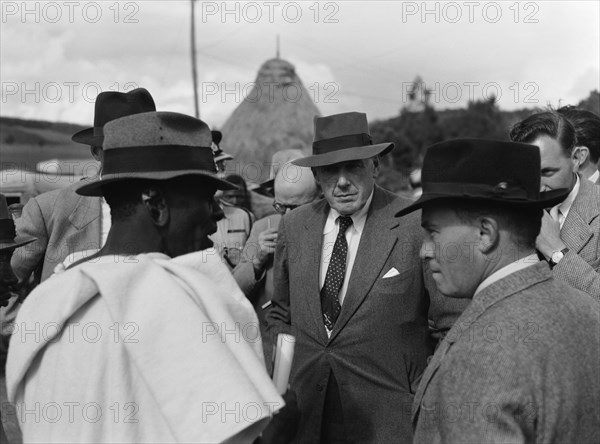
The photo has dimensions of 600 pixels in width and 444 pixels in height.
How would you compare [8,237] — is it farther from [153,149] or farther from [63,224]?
[153,149]

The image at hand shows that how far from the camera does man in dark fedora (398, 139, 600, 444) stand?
196 cm

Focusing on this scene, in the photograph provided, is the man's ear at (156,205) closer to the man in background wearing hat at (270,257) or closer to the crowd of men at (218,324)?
the crowd of men at (218,324)

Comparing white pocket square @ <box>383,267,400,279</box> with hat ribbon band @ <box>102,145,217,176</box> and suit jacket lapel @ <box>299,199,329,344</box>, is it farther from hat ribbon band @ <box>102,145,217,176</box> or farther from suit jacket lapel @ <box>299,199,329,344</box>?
hat ribbon band @ <box>102,145,217,176</box>

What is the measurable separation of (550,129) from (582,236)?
0.56 m

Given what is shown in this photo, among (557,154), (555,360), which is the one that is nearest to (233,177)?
(557,154)

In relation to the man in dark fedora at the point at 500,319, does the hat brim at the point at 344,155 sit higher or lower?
higher

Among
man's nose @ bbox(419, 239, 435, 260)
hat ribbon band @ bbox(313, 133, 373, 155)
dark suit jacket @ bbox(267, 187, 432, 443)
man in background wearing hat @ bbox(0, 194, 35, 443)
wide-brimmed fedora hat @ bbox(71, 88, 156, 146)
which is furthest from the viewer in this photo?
hat ribbon band @ bbox(313, 133, 373, 155)

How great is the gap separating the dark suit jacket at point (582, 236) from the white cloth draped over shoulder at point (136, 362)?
1.92m

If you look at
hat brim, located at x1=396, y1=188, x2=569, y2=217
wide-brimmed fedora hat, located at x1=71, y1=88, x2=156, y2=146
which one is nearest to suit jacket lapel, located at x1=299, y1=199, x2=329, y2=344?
wide-brimmed fedora hat, located at x1=71, y1=88, x2=156, y2=146

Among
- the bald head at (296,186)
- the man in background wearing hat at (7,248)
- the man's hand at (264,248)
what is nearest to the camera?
the man in background wearing hat at (7,248)

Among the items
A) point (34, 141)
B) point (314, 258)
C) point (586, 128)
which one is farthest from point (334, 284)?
point (34, 141)

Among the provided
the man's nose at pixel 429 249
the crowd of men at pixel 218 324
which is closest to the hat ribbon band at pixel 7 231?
the crowd of men at pixel 218 324

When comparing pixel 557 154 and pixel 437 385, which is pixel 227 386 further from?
pixel 557 154

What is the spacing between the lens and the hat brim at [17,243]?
3.93m
